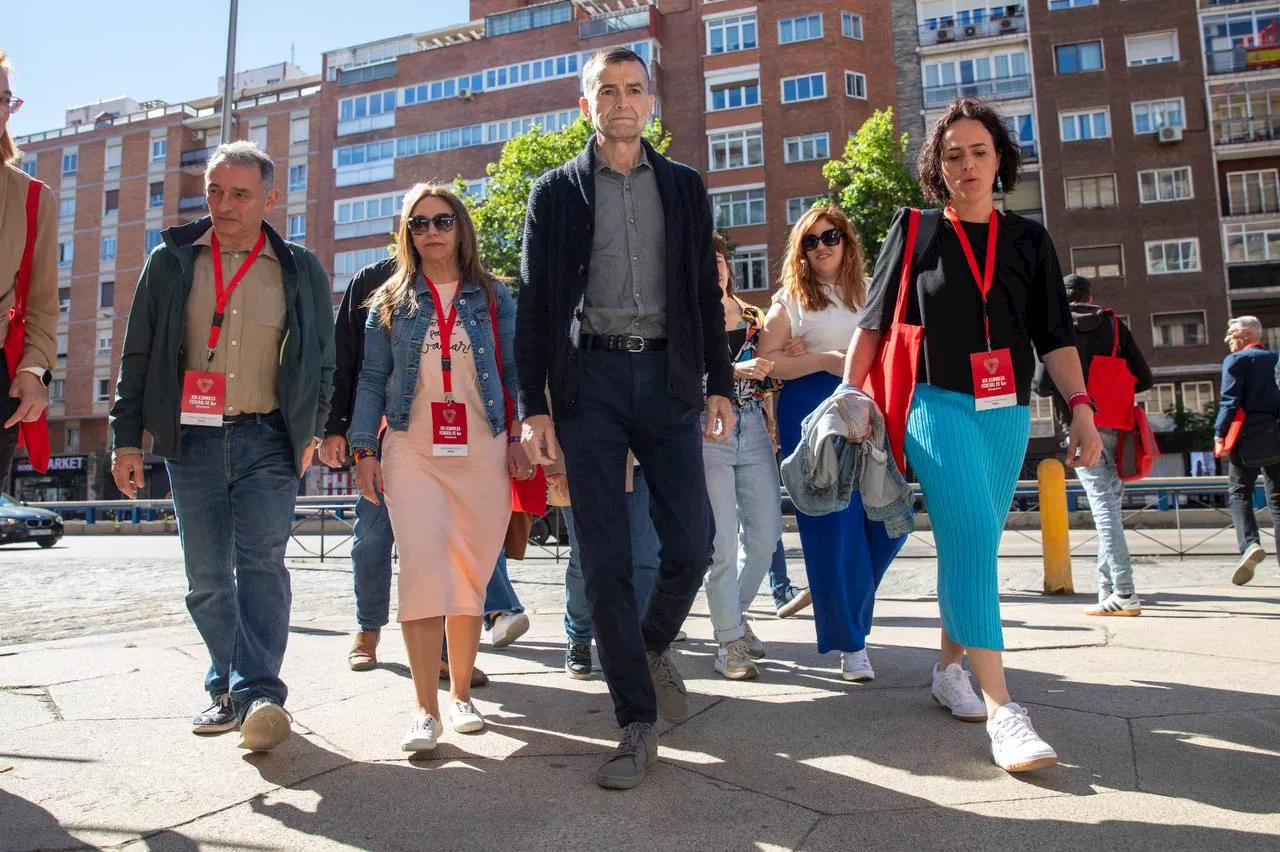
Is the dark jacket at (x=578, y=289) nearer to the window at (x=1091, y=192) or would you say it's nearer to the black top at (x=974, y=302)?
the black top at (x=974, y=302)

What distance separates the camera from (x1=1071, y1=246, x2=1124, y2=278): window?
3956cm

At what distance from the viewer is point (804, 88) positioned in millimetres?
41844

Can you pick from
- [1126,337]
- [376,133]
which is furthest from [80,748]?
[376,133]

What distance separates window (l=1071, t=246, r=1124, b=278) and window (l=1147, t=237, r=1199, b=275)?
109cm

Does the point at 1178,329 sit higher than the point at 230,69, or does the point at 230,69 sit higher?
the point at 230,69

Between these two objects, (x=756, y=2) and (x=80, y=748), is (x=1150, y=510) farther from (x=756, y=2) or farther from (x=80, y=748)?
(x=756, y=2)

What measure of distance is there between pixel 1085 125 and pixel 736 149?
1367cm

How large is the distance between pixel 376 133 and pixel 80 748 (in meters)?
48.6

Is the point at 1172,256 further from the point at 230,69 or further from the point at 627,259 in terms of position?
the point at 627,259

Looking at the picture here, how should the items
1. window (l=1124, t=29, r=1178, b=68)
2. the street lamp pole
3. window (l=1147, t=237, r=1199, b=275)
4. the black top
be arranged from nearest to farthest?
the black top, the street lamp pole, window (l=1147, t=237, r=1199, b=275), window (l=1124, t=29, r=1178, b=68)

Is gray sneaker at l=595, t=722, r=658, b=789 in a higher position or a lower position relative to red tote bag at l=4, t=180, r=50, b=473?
Answer: lower

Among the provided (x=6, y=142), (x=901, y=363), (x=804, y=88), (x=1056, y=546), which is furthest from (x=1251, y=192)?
(x=6, y=142)

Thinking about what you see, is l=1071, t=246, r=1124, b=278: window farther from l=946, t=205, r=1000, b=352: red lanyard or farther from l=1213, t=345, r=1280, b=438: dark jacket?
l=946, t=205, r=1000, b=352: red lanyard

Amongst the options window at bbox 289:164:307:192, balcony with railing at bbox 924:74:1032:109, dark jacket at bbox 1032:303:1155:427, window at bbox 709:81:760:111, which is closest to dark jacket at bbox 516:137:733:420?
dark jacket at bbox 1032:303:1155:427
